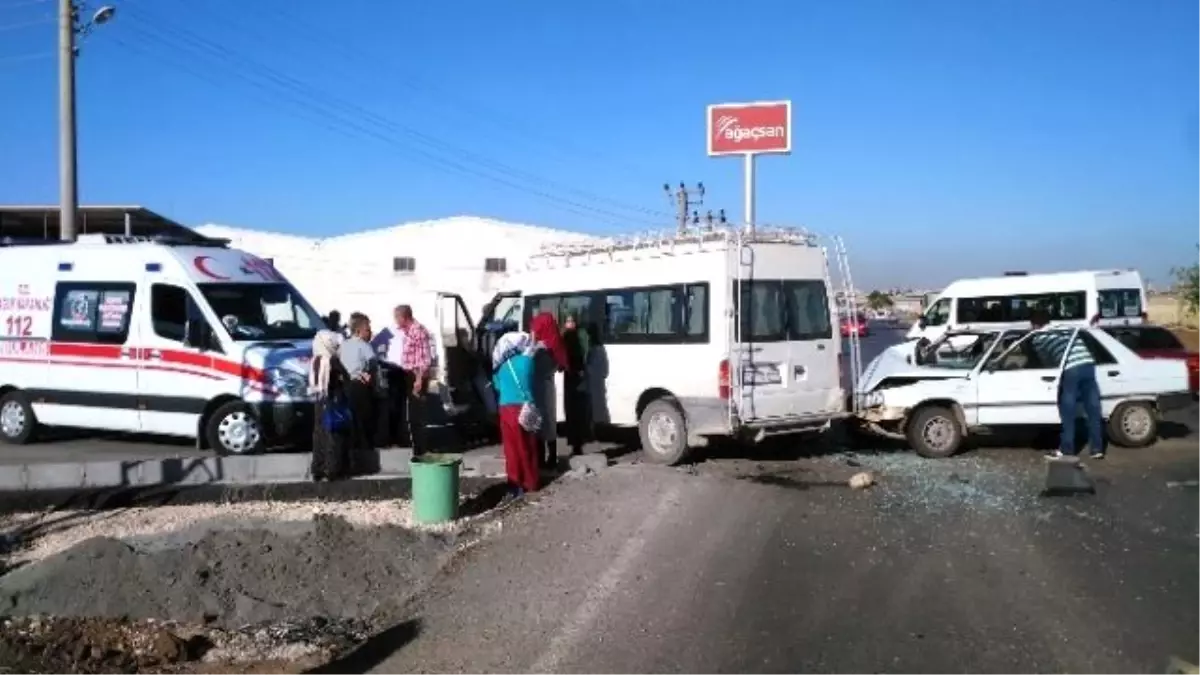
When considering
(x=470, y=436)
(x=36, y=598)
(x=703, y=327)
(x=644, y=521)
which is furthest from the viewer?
(x=470, y=436)

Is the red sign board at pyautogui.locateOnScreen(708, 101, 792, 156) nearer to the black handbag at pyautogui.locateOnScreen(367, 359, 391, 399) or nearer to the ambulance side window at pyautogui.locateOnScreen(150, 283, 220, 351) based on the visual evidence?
the black handbag at pyautogui.locateOnScreen(367, 359, 391, 399)

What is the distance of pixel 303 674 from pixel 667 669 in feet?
6.20

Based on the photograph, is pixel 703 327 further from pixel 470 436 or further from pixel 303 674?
pixel 303 674

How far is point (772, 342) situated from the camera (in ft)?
38.4

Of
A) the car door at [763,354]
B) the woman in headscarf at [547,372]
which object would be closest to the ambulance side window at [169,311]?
the woman in headscarf at [547,372]

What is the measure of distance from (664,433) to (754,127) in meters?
11.8

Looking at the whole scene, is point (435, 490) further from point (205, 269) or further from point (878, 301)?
point (878, 301)

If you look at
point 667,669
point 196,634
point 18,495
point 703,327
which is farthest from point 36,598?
point 703,327

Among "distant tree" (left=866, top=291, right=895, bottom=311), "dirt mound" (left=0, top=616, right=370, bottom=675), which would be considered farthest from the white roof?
"distant tree" (left=866, top=291, right=895, bottom=311)

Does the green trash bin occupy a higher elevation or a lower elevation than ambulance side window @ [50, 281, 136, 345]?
lower

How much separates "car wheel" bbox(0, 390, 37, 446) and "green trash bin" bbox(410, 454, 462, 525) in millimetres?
8038

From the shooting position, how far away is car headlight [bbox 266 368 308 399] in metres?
12.1

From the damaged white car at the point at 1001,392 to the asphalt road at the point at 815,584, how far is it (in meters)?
2.22

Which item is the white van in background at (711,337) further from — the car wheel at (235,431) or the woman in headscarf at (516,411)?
the car wheel at (235,431)
